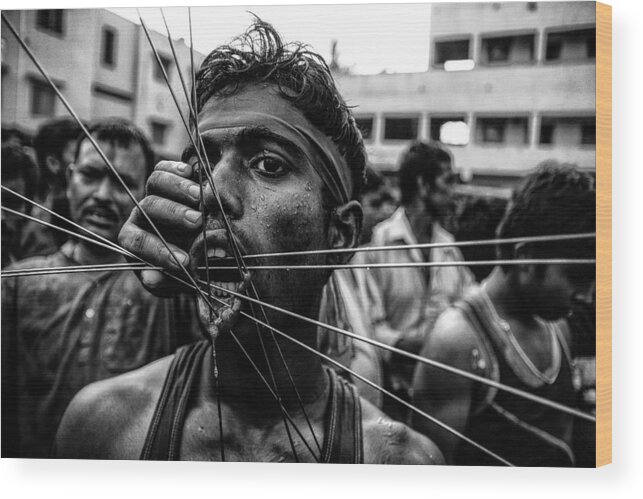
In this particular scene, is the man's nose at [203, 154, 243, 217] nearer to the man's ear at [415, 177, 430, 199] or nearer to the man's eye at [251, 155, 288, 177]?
the man's eye at [251, 155, 288, 177]

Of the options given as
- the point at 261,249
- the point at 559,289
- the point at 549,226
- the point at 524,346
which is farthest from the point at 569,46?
the point at 261,249

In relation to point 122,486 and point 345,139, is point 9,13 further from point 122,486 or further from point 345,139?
point 122,486

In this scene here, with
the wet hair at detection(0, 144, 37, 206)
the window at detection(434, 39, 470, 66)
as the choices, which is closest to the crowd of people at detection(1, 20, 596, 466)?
the wet hair at detection(0, 144, 37, 206)

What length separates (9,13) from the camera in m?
3.96

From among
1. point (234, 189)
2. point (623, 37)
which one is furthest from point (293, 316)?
point (623, 37)

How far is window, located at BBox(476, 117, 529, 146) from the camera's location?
148 inches

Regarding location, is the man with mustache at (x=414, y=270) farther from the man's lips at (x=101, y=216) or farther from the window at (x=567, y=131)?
the man's lips at (x=101, y=216)

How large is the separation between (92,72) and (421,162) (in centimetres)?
162

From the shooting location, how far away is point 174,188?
12.5 feet

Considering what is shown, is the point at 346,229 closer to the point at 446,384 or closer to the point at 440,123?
the point at 440,123

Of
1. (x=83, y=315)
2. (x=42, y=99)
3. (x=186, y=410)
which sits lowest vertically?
(x=186, y=410)

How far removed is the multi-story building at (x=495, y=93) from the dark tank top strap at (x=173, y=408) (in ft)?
4.11

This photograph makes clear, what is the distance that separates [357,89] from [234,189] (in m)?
0.73

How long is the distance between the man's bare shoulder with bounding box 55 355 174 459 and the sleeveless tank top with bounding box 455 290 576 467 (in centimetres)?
147
